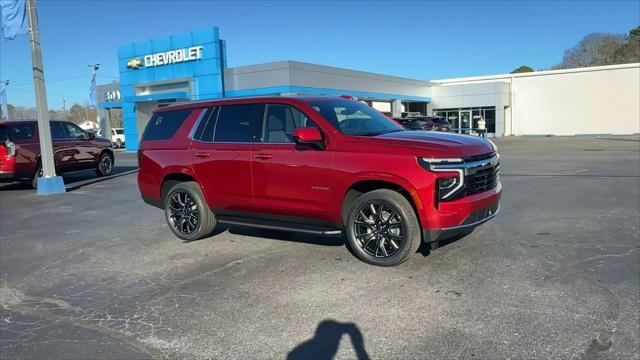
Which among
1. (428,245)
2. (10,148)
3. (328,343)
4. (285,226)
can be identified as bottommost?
(328,343)

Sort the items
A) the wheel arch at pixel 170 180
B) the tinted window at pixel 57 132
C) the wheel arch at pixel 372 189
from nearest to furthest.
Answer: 1. the wheel arch at pixel 372 189
2. the wheel arch at pixel 170 180
3. the tinted window at pixel 57 132

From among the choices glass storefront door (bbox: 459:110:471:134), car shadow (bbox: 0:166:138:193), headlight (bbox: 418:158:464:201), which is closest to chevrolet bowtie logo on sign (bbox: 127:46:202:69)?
car shadow (bbox: 0:166:138:193)

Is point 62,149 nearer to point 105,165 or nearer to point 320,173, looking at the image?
point 105,165

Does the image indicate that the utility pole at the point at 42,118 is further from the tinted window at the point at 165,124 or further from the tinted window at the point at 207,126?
the tinted window at the point at 207,126

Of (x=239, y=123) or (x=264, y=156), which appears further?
(x=239, y=123)

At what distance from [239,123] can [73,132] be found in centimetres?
1063

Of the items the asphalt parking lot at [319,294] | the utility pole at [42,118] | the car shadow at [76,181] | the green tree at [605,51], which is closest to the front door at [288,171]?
the asphalt parking lot at [319,294]

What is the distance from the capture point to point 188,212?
6863 millimetres

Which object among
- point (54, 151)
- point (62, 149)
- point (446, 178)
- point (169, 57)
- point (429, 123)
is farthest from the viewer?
point (169, 57)

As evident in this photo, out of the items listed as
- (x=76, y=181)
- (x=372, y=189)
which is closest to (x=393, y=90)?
(x=76, y=181)

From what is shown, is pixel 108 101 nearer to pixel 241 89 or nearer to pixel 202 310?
pixel 241 89

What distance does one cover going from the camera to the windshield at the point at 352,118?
5.75 meters

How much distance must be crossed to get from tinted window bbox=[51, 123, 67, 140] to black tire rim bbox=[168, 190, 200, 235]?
29.9 ft

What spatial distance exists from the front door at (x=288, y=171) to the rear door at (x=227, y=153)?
0.50ft
